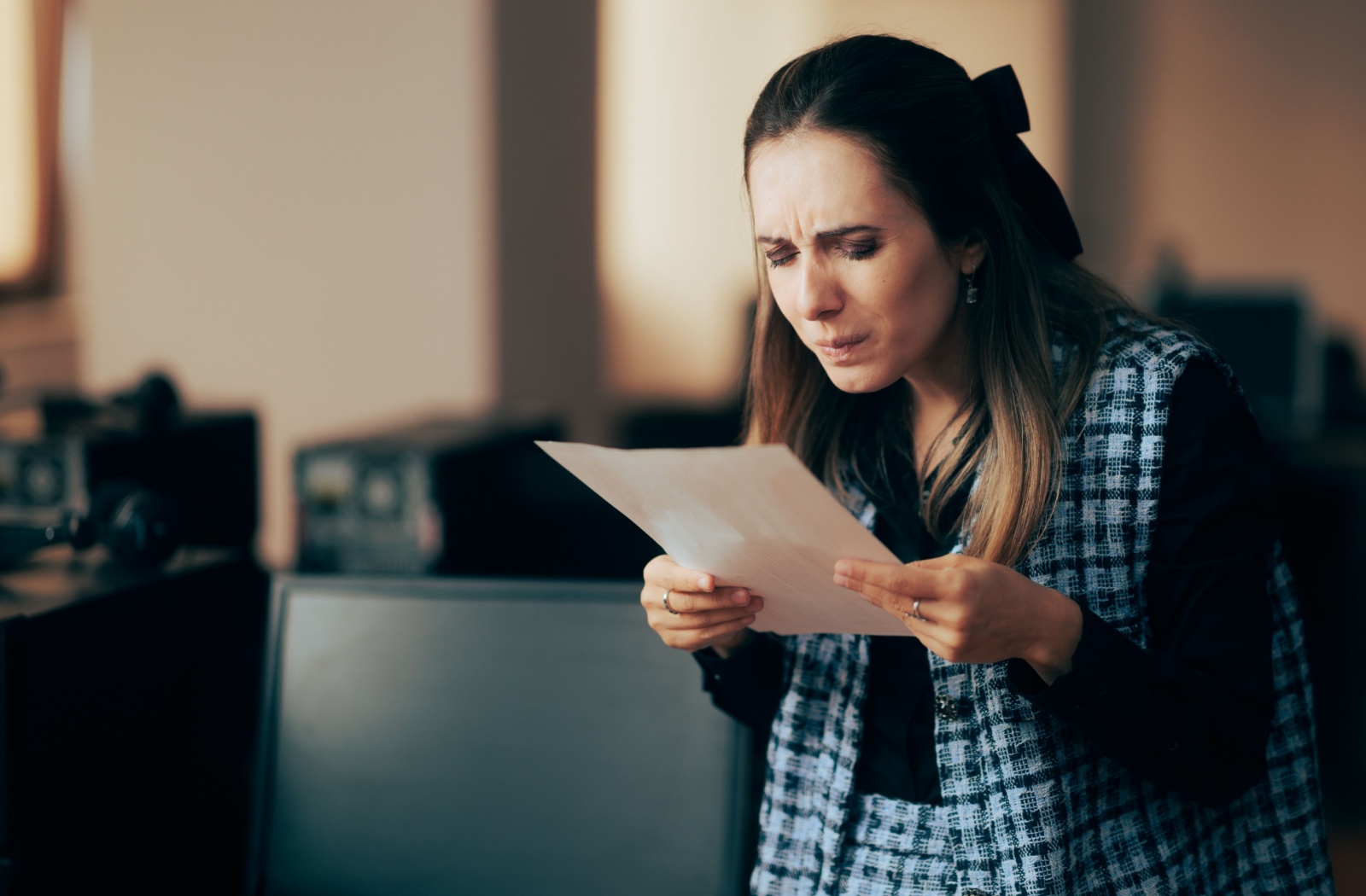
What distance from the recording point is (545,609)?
44.8 inches

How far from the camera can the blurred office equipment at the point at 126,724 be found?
99cm

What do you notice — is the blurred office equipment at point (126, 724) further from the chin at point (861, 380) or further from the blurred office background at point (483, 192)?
the chin at point (861, 380)

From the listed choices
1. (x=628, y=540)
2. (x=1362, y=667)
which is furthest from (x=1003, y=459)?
(x=1362, y=667)

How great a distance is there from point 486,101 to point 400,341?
1.66 ft

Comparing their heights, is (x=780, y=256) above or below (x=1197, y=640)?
above

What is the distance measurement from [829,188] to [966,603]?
0.33 m

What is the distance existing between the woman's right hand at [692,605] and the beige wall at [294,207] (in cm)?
148

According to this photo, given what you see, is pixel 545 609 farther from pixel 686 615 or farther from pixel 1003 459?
pixel 1003 459

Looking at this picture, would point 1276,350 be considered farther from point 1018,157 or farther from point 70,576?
point 70,576

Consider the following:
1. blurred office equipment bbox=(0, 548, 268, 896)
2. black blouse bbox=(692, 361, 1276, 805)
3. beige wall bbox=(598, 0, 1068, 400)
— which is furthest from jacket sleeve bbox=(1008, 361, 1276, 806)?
beige wall bbox=(598, 0, 1068, 400)

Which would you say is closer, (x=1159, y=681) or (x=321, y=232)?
(x=1159, y=681)

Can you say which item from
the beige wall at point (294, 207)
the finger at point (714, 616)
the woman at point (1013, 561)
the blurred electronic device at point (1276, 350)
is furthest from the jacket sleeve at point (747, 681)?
the blurred electronic device at point (1276, 350)

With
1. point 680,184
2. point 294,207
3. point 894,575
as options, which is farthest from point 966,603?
point 680,184

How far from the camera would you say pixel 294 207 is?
2426 mm
